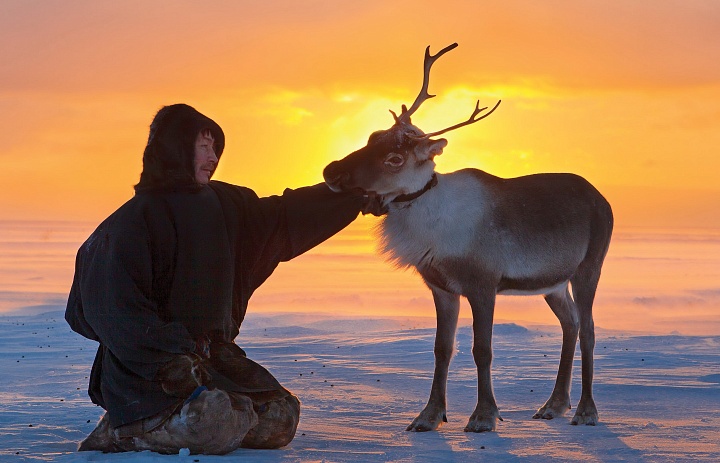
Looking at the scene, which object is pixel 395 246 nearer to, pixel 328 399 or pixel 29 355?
pixel 328 399

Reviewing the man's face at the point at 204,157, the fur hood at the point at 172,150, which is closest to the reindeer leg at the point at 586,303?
the man's face at the point at 204,157

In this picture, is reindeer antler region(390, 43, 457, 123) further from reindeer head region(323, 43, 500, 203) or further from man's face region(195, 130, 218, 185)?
man's face region(195, 130, 218, 185)

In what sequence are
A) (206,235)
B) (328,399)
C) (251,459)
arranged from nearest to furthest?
1. (251,459)
2. (206,235)
3. (328,399)

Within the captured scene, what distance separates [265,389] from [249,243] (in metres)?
1.00

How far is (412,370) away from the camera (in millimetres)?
11062

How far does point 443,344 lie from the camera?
26.4ft

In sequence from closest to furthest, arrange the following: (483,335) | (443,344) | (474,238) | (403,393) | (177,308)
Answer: (177,308) < (483,335) < (474,238) < (443,344) < (403,393)

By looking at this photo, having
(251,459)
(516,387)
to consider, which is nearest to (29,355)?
(516,387)

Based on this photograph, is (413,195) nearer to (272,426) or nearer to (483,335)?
(483,335)

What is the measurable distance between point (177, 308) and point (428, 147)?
95.0 inches

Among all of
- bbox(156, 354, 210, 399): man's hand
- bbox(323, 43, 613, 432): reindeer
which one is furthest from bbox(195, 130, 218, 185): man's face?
bbox(156, 354, 210, 399): man's hand

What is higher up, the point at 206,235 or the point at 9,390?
the point at 206,235

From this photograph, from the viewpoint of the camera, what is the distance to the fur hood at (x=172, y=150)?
632 cm

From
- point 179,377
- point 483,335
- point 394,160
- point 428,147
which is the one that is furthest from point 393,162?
point 179,377
